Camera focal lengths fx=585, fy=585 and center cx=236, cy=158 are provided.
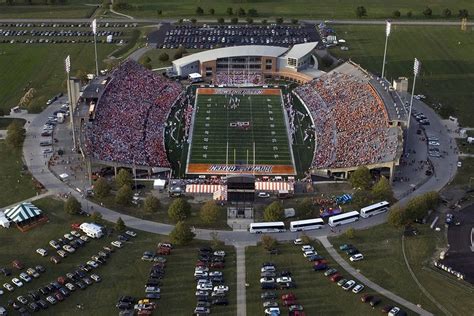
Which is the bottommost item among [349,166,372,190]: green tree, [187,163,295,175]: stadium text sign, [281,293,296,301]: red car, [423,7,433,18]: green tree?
[281,293,296,301]: red car

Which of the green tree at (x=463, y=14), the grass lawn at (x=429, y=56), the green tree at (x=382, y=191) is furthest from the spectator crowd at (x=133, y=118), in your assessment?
the green tree at (x=463, y=14)

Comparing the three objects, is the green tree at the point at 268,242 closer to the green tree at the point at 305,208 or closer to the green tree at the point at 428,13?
the green tree at the point at 305,208

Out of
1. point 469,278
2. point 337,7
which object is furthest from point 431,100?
point 337,7

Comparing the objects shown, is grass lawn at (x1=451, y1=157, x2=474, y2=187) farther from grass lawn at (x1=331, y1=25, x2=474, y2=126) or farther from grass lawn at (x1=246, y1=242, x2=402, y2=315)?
grass lawn at (x1=246, y1=242, x2=402, y2=315)

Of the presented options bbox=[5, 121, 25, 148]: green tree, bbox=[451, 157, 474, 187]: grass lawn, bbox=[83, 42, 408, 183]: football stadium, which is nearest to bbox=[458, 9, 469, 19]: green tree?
bbox=[83, 42, 408, 183]: football stadium

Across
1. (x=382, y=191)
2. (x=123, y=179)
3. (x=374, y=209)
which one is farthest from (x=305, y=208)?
(x=123, y=179)

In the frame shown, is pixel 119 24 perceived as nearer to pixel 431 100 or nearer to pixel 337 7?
pixel 337 7
